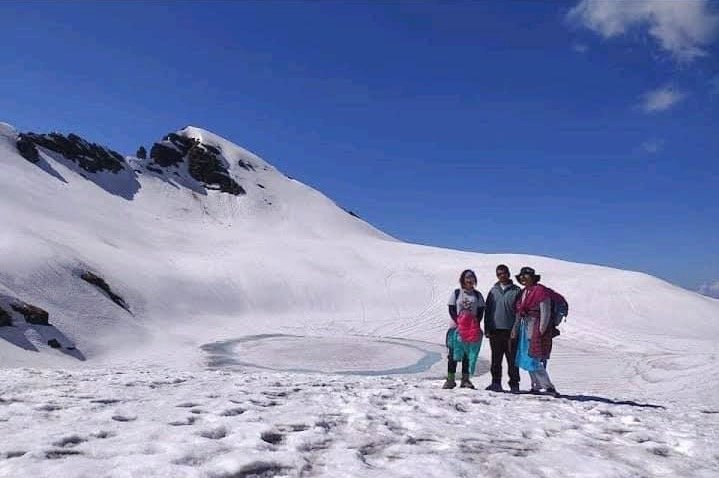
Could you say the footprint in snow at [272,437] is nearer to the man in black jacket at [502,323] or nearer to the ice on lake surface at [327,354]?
the man in black jacket at [502,323]

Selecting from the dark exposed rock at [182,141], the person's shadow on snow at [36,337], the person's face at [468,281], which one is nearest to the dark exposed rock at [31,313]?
the person's shadow on snow at [36,337]

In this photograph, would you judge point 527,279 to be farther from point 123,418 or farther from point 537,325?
point 123,418

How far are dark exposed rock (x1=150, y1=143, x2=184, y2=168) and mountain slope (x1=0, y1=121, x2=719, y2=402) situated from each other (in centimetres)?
2029

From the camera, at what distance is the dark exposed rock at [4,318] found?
685 inches

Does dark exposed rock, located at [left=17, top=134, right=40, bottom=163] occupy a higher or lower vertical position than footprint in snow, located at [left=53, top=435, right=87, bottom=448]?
higher

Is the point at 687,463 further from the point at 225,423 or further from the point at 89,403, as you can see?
the point at 89,403

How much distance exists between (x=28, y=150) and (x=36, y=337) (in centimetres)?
5588

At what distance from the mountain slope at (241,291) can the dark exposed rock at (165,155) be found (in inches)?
799

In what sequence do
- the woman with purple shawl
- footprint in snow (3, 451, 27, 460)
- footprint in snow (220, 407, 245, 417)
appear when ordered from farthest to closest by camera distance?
1. the woman with purple shawl
2. footprint in snow (220, 407, 245, 417)
3. footprint in snow (3, 451, 27, 460)

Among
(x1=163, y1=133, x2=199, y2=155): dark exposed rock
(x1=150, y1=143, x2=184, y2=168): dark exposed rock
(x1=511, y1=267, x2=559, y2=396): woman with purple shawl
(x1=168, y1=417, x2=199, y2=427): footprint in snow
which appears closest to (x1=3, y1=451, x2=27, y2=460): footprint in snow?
(x1=168, y1=417, x2=199, y2=427): footprint in snow

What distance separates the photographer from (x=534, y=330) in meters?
9.54

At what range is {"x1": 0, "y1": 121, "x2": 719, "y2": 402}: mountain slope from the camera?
19.5 meters

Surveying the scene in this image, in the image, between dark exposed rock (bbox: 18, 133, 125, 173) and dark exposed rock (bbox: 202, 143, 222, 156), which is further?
dark exposed rock (bbox: 202, 143, 222, 156)

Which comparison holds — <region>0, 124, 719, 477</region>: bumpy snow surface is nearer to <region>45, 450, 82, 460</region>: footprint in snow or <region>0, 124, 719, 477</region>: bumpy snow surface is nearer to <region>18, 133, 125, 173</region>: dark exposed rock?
<region>45, 450, 82, 460</region>: footprint in snow
